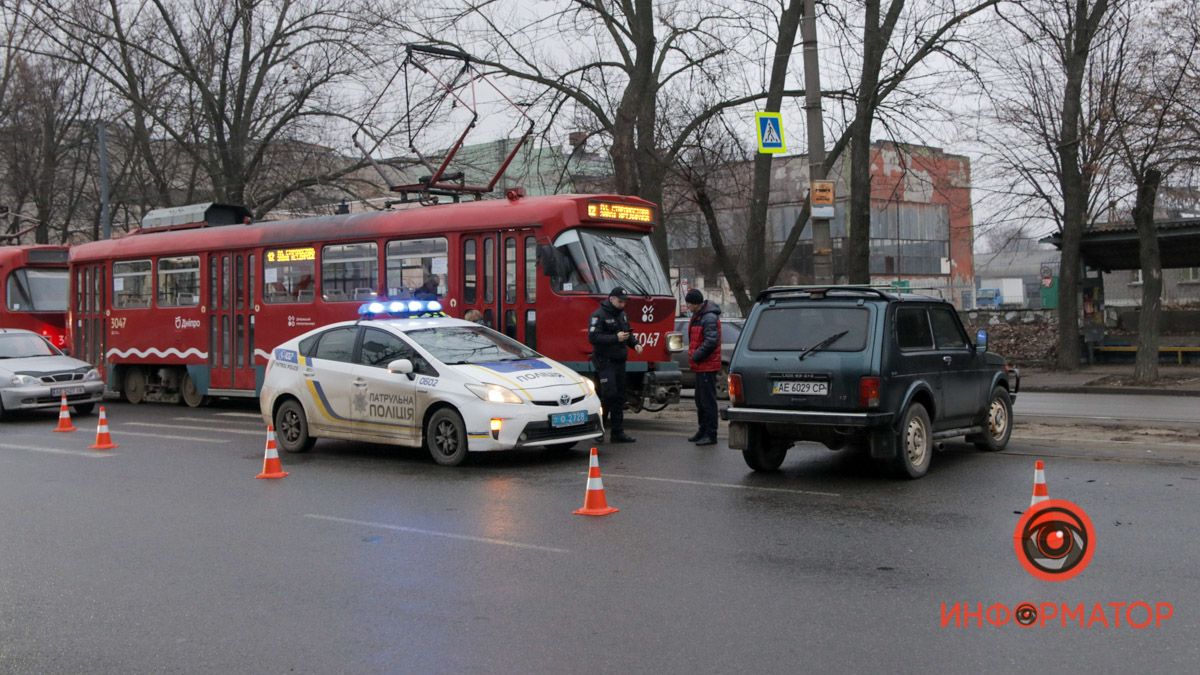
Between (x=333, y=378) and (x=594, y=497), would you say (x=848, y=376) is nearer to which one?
(x=594, y=497)

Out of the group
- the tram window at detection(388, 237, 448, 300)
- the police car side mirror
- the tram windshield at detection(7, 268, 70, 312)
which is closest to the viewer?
the police car side mirror

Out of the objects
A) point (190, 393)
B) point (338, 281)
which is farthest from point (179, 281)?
point (338, 281)

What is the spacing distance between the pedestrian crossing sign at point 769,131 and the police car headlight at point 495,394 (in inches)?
250

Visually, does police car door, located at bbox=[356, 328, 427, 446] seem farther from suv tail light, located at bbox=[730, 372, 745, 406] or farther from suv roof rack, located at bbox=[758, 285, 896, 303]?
suv roof rack, located at bbox=[758, 285, 896, 303]

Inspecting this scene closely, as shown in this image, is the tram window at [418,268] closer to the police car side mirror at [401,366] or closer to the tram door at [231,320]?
the tram door at [231,320]

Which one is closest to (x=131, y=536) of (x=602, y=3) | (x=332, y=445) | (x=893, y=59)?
(x=332, y=445)

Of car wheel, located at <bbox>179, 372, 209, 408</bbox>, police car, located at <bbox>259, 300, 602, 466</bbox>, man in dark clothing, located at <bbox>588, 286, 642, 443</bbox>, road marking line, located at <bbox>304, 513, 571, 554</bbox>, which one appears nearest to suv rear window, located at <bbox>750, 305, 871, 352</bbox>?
police car, located at <bbox>259, 300, 602, 466</bbox>

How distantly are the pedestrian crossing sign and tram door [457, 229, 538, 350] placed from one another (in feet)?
11.7

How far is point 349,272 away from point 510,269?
3.74m

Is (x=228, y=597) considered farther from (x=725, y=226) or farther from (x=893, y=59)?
(x=725, y=226)

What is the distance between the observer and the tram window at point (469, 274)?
16656 millimetres

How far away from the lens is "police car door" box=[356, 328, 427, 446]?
12.2 meters

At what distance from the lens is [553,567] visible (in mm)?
7426

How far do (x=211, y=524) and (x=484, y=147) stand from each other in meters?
25.8
